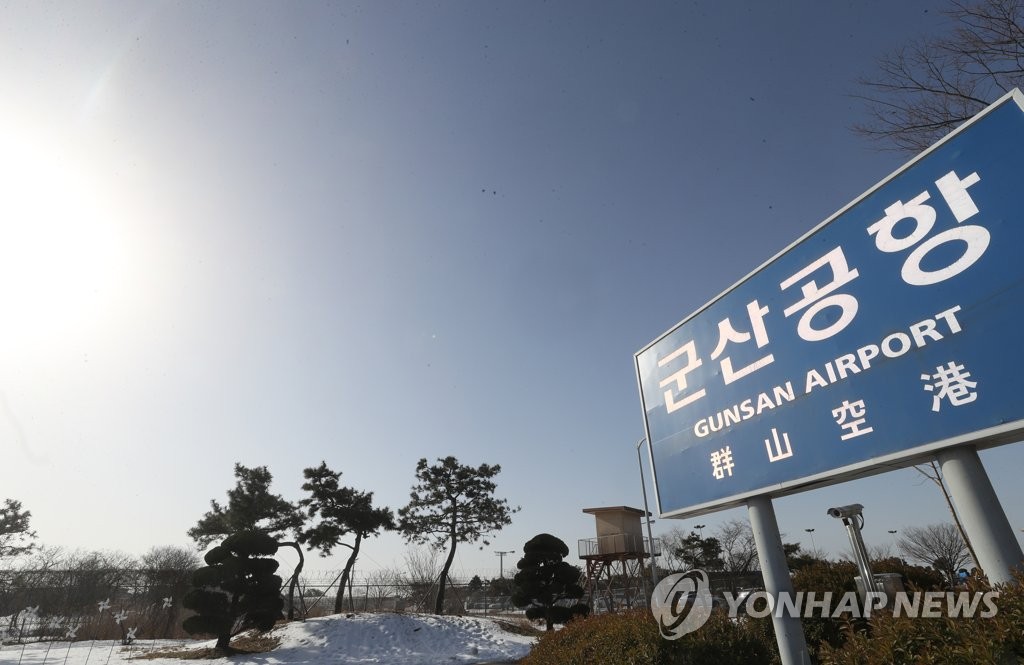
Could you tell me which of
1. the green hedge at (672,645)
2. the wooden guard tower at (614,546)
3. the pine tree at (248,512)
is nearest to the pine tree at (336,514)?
the pine tree at (248,512)

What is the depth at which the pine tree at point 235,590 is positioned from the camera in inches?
648

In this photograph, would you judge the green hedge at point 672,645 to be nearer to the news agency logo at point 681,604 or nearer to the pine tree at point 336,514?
the news agency logo at point 681,604

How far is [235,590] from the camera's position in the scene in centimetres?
1691

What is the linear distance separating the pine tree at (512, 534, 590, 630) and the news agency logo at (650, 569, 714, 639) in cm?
1498

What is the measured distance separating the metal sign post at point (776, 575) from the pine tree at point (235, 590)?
709 inches

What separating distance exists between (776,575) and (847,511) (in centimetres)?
105

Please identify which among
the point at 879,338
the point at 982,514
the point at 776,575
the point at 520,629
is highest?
the point at 879,338

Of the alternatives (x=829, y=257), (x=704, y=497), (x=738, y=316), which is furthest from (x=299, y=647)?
(x=829, y=257)

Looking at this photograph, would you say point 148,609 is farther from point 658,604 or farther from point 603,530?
point 658,604

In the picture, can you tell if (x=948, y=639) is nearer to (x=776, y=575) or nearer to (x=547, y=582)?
(x=776, y=575)

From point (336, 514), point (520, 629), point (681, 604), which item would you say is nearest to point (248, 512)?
point (336, 514)

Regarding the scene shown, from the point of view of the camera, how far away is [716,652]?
5.73 m

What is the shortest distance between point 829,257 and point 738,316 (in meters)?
1.16

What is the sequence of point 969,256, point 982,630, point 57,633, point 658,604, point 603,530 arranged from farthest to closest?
1. point 603,530
2. point 57,633
3. point 658,604
4. point 969,256
5. point 982,630
